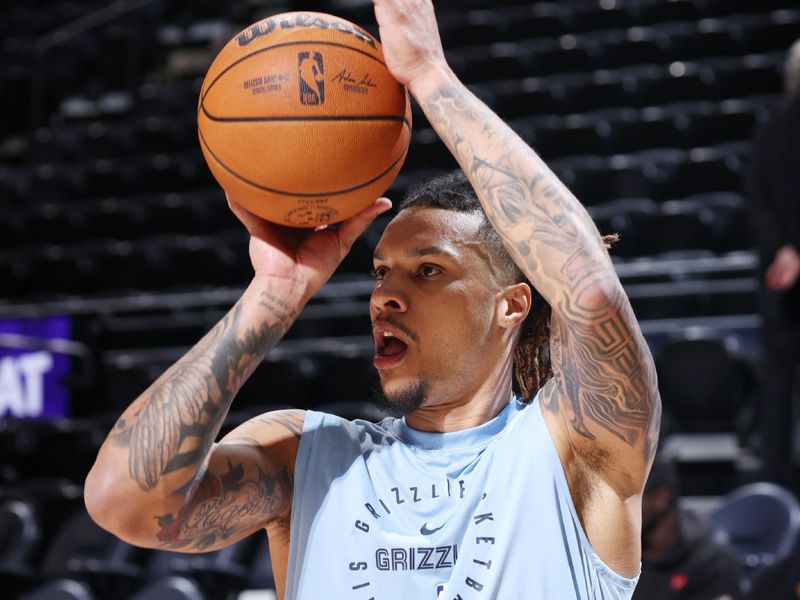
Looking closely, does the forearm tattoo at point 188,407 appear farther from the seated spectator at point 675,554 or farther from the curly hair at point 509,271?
the seated spectator at point 675,554

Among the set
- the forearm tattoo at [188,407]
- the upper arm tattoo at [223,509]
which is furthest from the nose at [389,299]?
the upper arm tattoo at [223,509]

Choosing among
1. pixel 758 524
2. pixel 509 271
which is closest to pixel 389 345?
pixel 509 271

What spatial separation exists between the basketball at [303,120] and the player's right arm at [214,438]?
77mm

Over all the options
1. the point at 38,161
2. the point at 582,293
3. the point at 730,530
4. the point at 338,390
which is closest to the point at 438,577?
the point at 582,293

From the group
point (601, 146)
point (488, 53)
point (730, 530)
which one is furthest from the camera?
point (488, 53)

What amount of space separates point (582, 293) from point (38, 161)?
926 centimetres

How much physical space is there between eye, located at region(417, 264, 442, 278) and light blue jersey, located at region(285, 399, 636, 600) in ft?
0.91

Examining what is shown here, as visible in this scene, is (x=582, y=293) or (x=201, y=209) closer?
(x=582, y=293)

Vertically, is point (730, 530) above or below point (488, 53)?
below

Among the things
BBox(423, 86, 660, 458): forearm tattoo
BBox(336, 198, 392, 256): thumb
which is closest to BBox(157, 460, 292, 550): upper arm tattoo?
BBox(336, 198, 392, 256): thumb

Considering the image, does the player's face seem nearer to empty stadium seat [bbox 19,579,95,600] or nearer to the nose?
the nose

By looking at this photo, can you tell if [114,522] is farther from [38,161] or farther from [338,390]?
[38,161]

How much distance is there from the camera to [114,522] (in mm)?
1732

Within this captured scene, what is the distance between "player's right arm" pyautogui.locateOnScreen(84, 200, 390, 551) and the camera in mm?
1725
